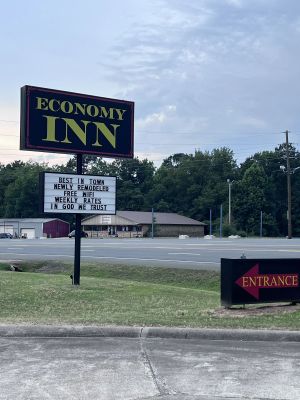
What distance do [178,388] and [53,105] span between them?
Answer: 31.4 feet

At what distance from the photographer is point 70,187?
14.9m

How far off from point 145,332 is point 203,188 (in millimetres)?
106198

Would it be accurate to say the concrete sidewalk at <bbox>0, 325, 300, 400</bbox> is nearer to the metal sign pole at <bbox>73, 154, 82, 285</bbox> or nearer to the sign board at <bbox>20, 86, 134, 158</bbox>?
the metal sign pole at <bbox>73, 154, 82, 285</bbox>

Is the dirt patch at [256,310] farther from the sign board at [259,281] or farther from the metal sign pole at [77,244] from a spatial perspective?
the metal sign pole at [77,244]

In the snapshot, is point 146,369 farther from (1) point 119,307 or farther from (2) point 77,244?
(2) point 77,244

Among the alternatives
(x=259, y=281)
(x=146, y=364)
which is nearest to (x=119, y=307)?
(x=259, y=281)

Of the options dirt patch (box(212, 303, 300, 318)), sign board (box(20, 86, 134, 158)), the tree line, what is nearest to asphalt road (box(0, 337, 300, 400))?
dirt patch (box(212, 303, 300, 318))

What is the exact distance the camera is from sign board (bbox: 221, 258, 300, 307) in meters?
10.5

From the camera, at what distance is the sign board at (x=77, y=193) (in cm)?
1450

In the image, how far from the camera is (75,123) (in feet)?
48.3

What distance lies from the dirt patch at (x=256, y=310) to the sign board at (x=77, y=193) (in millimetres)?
5379

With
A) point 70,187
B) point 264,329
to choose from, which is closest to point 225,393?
point 264,329

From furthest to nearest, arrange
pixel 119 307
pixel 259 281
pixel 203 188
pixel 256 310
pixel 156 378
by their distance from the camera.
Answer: pixel 203 188
pixel 119 307
pixel 259 281
pixel 256 310
pixel 156 378

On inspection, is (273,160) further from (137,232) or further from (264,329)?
(264,329)
